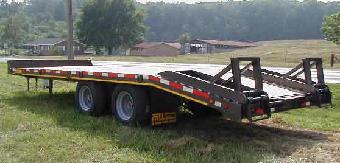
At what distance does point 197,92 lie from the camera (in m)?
6.91

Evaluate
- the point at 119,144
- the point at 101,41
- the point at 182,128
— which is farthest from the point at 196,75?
the point at 101,41

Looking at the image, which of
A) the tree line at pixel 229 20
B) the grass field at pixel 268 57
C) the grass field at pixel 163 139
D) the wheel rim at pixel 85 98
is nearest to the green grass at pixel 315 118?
the grass field at pixel 163 139

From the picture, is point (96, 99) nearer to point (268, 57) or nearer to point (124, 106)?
point (124, 106)

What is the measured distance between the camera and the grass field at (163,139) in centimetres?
629

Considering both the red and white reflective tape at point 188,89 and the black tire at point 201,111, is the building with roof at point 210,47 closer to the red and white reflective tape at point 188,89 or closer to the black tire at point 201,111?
the black tire at point 201,111

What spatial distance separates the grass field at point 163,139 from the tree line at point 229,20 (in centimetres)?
14199

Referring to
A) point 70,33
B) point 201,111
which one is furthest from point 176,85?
point 70,33

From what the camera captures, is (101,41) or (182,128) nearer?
(182,128)

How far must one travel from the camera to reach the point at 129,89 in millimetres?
8117

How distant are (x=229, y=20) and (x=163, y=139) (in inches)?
6323

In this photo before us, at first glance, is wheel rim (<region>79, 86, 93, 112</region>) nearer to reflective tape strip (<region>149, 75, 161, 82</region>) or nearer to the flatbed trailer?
the flatbed trailer

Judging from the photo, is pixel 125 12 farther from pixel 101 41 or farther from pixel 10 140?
pixel 10 140

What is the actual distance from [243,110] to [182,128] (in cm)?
194

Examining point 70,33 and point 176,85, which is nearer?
point 176,85
